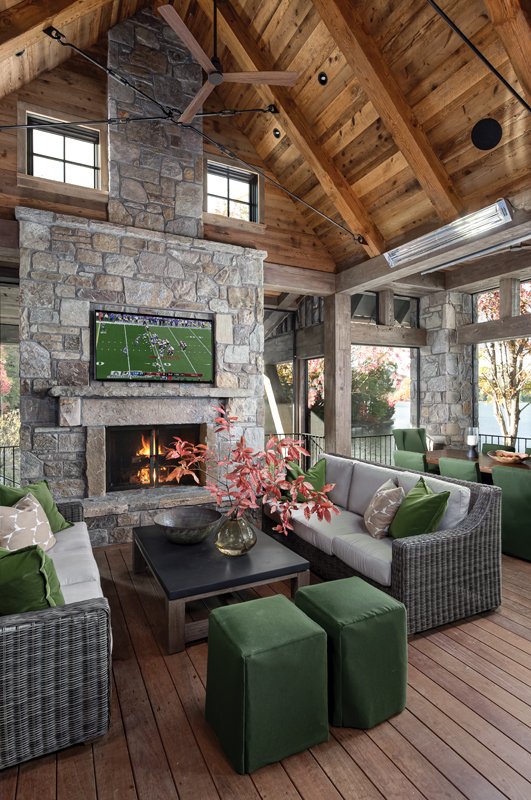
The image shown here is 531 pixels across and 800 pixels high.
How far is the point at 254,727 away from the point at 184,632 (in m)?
0.95

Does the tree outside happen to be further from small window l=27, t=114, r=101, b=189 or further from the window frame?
small window l=27, t=114, r=101, b=189

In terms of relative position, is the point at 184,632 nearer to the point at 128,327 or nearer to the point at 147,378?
the point at 147,378

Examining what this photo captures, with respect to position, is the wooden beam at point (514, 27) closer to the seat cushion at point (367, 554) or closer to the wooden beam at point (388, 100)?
the wooden beam at point (388, 100)

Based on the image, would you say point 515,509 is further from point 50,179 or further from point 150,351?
point 50,179

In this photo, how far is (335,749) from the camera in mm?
1805

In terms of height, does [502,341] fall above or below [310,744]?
Answer: above

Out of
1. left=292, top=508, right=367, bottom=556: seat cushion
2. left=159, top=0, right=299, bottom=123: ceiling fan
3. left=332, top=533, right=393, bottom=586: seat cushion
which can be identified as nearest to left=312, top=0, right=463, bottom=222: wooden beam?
left=159, top=0, right=299, bottom=123: ceiling fan

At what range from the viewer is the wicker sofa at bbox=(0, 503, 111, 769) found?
1.66m

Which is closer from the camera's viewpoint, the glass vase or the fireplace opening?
the glass vase

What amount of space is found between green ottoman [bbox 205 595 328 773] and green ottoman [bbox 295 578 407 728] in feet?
0.30

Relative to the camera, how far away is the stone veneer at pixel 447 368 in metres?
6.89

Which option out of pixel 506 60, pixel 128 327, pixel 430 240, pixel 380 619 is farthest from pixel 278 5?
pixel 380 619

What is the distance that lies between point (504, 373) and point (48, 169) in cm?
669

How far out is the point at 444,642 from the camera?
2572 mm
